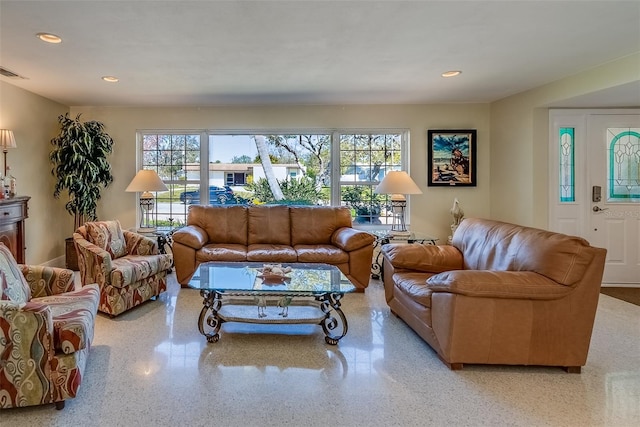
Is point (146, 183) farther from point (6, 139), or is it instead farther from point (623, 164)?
point (623, 164)

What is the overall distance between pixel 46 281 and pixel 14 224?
6.18 ft

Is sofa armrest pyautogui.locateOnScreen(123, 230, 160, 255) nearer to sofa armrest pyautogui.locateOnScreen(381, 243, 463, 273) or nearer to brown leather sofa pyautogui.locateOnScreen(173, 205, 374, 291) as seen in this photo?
brown leather sofa pyautogui.locateOnScreen(173, 205, 374, 291)

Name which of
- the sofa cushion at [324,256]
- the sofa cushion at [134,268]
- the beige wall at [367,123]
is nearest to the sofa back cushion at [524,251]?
the sofa cushion at [324,256]

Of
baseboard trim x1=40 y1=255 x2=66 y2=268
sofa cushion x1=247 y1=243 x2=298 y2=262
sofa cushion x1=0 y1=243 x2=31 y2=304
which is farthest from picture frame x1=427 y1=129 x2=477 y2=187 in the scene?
baseboard trim x1=40 y1=255 x2=66 y2=268

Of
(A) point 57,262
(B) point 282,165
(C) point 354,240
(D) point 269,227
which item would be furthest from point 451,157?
(A) point 57,262

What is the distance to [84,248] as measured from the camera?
315 centimetres

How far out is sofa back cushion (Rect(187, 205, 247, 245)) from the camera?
442cm

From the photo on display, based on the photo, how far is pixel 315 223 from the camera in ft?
14.8

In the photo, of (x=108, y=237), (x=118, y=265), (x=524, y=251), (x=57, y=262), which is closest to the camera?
(x=524, y=251)

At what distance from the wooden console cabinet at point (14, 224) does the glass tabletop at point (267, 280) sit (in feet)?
7.04

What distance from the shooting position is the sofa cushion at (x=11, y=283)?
2012 millimetres

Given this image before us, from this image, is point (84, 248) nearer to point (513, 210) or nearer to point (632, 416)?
point (632, 416)

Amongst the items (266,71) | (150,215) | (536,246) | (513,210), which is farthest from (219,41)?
(513,210)

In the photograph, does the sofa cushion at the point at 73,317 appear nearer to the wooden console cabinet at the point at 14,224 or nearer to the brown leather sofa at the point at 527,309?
the wooden console cabinet at the point at 14,224
